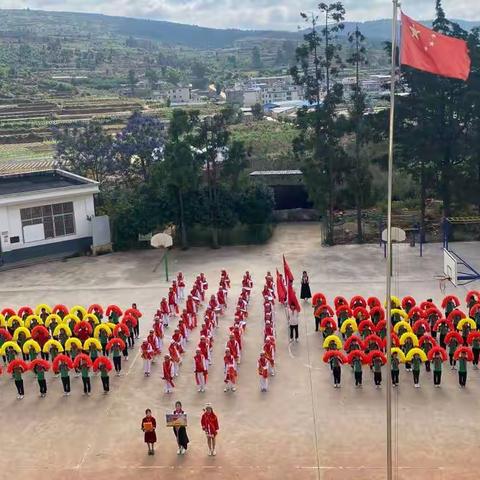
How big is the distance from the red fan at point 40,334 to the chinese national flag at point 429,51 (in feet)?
31.5

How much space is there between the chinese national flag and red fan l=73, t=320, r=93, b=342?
9074mm

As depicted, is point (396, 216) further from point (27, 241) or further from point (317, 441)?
point (317, 441)

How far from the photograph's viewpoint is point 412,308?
1606 cm

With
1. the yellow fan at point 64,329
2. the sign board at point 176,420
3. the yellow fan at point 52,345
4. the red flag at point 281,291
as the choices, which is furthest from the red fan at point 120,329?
the sign board at point 176,420

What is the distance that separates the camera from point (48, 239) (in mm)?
24750

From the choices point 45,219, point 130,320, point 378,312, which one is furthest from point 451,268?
point 45,219

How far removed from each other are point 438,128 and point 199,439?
16.2 meters

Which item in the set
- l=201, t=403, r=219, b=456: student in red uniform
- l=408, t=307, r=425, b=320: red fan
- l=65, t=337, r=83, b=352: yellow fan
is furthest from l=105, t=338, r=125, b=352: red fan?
l=408, t=307, r=425, b=320: red fan

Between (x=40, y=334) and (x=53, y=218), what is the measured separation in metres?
10.2

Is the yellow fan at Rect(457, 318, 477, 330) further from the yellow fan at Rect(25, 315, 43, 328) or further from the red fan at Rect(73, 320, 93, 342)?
the yellow fan at Rect(25, 315, 43, 328)

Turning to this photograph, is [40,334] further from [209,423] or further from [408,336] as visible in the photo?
[408,336]

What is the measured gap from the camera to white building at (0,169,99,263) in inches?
941

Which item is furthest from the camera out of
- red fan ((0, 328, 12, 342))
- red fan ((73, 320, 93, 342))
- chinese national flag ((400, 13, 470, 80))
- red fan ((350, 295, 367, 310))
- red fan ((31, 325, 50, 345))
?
red fan ((350, 295, 367, 310))

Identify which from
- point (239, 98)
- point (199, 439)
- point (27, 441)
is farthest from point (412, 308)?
point (239, 98)
